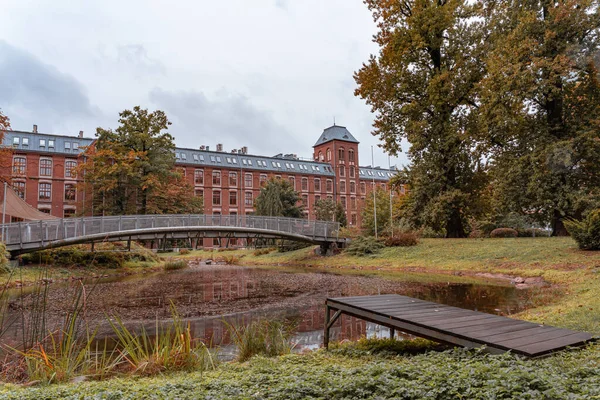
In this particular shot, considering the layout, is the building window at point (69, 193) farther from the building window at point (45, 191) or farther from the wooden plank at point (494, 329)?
the wooden plank at point (494, 329)

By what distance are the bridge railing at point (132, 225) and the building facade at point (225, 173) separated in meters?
14.0

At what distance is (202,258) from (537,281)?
90.6 feet

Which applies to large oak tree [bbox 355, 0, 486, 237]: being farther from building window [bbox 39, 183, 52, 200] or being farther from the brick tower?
the brick tower

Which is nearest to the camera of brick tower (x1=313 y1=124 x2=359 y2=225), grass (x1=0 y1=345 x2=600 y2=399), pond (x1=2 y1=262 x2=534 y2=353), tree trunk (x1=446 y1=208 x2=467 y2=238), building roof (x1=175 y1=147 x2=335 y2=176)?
grass (x1=0 y1=345 x2=600 y2=399)

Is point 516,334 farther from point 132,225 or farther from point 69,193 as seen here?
point 69,193

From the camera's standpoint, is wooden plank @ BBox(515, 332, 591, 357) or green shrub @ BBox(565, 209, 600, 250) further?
green shrub @ BBox(565, 209, 600, 250)

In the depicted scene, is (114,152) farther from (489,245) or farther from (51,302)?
(489,245)

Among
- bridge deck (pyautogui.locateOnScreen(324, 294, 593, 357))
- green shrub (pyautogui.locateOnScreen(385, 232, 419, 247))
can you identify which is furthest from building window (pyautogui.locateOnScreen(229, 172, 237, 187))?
bridge deck (pyautogui.locateOnScreen(324, 294, 593, 357))

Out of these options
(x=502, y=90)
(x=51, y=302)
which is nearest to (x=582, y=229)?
(x=502, y=90)

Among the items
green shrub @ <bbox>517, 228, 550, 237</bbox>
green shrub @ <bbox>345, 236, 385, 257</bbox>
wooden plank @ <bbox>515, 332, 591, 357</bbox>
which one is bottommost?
wooden plank @ <bbox>515, 332, 591, 357</bbox>

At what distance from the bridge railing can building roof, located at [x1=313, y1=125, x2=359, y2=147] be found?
4122 cm

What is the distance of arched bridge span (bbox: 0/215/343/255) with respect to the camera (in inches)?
693

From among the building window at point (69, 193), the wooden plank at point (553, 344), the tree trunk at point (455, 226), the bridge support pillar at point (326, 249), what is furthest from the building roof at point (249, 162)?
the wooden plank at point (553, 344)

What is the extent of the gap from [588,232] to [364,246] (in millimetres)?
11711
